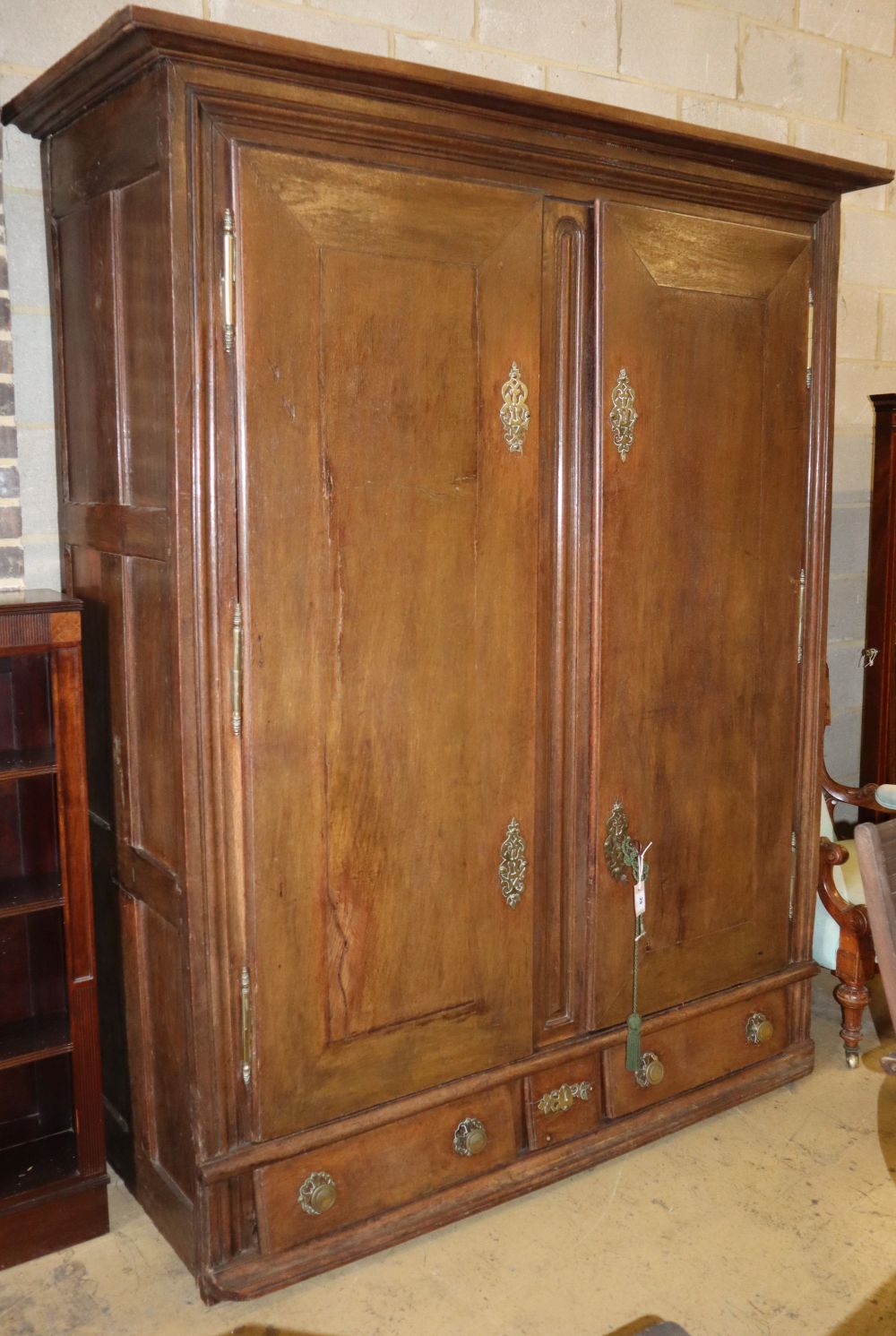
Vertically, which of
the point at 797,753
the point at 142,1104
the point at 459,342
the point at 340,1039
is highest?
the point at 459,342

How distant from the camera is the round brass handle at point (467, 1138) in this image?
2.35m

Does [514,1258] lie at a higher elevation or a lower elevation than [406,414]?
lower

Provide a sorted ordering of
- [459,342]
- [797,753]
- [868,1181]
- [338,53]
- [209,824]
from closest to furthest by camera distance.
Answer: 1. [338,53]
2. [209,824]
3. [459,342]
4. [868,1181]
5. [797,753]

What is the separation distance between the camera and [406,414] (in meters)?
2.11

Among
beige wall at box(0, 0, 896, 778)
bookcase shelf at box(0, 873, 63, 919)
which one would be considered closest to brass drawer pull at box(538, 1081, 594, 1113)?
bookcase shelf at box(0, 873, 63, 919)

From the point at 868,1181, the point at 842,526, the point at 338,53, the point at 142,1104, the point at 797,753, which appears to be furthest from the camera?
the point at 842,526

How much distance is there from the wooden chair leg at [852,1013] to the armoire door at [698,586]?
0.30 meters

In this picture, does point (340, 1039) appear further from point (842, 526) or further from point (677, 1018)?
point (842, 526)

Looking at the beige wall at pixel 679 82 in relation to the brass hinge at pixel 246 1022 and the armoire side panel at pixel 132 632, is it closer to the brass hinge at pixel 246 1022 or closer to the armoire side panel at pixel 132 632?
the armoire side panel at pixel 132 632

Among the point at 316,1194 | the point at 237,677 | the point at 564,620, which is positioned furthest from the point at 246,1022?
the point at 564,620

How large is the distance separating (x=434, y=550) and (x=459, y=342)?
374mm

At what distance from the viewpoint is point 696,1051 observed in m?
2.71

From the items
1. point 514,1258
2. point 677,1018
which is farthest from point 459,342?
point 514,1258

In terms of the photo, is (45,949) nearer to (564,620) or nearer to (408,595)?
(408,595)
